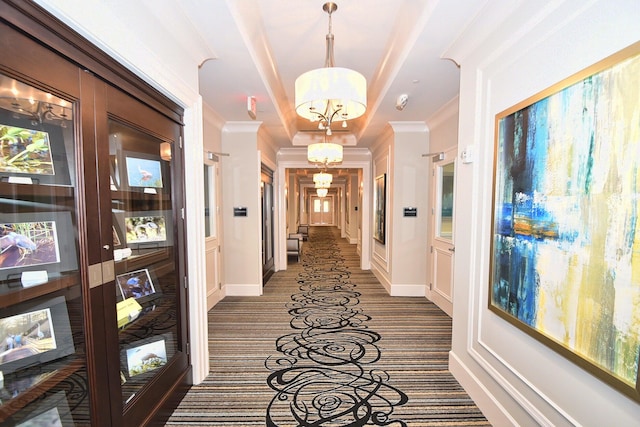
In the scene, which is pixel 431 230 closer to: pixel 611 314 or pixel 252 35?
pixel 611 314

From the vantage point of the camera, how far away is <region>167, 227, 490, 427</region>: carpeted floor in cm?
205

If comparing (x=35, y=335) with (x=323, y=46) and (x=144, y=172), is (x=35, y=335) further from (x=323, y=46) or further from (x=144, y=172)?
(x=323, y=46)

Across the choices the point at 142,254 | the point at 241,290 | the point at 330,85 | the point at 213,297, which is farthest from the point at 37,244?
the point at 241,290

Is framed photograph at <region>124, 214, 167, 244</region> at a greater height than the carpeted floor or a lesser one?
greater

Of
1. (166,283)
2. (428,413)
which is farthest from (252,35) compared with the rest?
(428,413)

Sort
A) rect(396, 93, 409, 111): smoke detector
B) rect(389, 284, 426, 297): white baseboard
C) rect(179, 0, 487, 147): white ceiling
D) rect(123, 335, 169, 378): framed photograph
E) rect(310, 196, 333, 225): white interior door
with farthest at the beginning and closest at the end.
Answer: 1. rect(310, 196, 333, 225): white interior door
2. rect(389, 284, 426, 297): white baseboard
3. rect(396, 93, 409, 111): smoke detector
4. rect(179, 0, 487, 147): white ceiling
5. rect(123, 335, 169, 378): framed photograph

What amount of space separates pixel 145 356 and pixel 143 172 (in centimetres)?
124

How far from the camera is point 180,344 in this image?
7.19 feet

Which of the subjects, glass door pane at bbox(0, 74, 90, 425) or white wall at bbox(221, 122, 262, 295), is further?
white wall at bbox(221, 122, 262, 295)

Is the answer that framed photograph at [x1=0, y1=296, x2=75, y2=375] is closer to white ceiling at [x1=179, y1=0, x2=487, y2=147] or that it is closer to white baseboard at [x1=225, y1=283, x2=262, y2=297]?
white ceiling at [x1=179, y1=0, x2=487, y2=147]

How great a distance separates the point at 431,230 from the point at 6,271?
4487mm

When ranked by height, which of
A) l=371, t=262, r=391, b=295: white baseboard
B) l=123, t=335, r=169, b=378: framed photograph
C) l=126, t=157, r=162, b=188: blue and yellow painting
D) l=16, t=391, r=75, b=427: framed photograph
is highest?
l=126, t=157, r=162, b=188: blue and yellow painting

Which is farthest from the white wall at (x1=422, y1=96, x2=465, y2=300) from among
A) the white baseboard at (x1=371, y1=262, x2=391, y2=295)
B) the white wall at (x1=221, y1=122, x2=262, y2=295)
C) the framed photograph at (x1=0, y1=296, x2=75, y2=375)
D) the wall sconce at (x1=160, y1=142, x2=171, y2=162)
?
the framed photograph at (x1=0, y1=296, x2=75, y2=375)

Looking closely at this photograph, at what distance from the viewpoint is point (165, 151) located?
2.01 m
